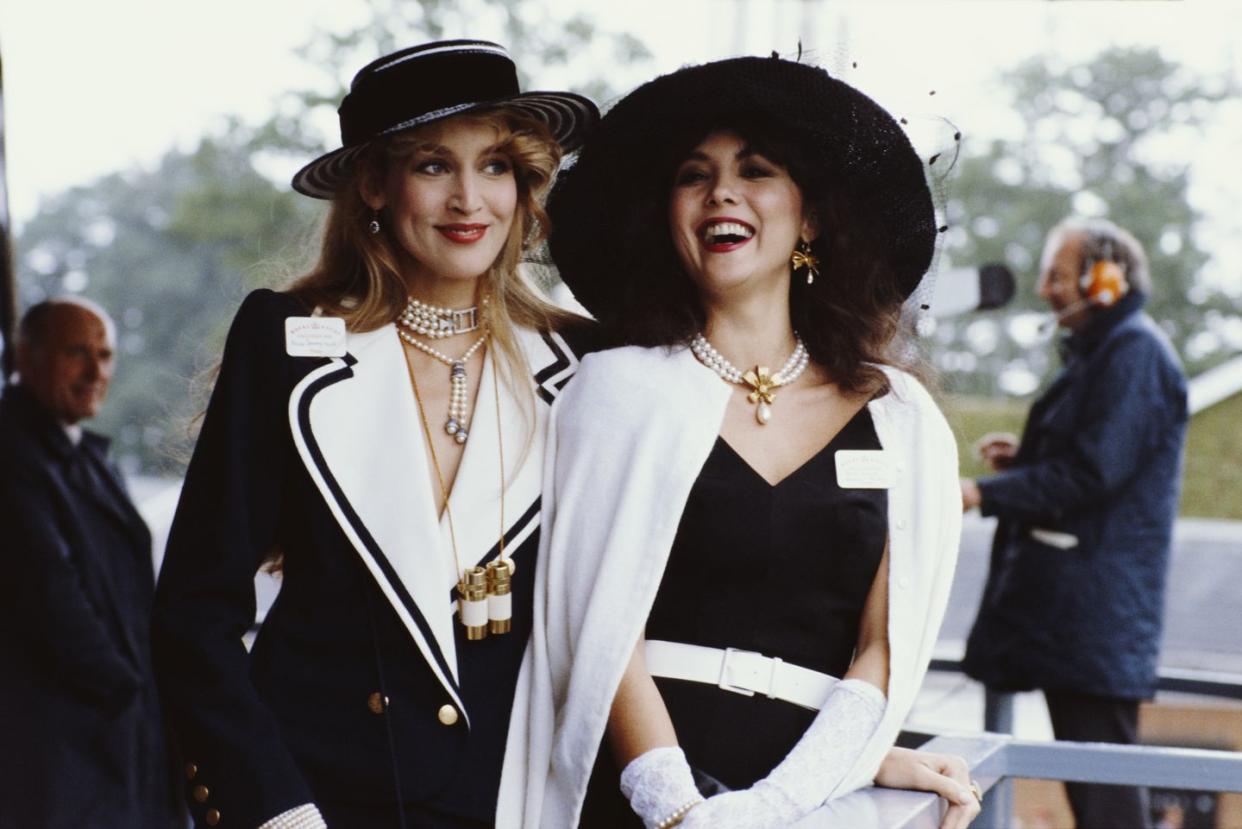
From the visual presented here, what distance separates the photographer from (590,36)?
9.26 meters

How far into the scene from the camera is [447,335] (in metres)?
1.80

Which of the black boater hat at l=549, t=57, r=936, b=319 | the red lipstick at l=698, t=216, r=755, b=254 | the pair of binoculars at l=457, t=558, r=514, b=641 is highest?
the black boater hat at l=549, t=57, r=936, b=319

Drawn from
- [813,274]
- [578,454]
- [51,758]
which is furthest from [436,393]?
[51,758]

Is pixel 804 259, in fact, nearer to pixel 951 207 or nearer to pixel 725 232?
pixel 725 232

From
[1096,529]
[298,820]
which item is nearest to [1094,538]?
[1096,529]

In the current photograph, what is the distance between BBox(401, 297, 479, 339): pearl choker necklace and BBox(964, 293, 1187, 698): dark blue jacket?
2.12 metres

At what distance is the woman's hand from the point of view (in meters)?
1.70

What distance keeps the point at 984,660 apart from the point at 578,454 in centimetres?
226

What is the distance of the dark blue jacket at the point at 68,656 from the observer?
3480mm

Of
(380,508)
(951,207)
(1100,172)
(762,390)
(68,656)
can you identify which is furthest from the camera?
(1100,172)

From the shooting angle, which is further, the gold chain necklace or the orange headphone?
the orange headphone

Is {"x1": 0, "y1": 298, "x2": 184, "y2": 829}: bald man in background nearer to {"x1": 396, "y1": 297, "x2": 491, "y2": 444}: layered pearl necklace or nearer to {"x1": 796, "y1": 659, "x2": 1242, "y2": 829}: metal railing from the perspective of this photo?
{"x1": 396, "y1": 297, "x2": 491, "y2": 444}: layered pearl necklace

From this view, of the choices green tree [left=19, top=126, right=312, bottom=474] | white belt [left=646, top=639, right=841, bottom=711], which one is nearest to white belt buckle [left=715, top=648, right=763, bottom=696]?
white belt [left=646, top=639, right=841, bottom=711]

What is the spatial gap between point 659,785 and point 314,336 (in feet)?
2.28
